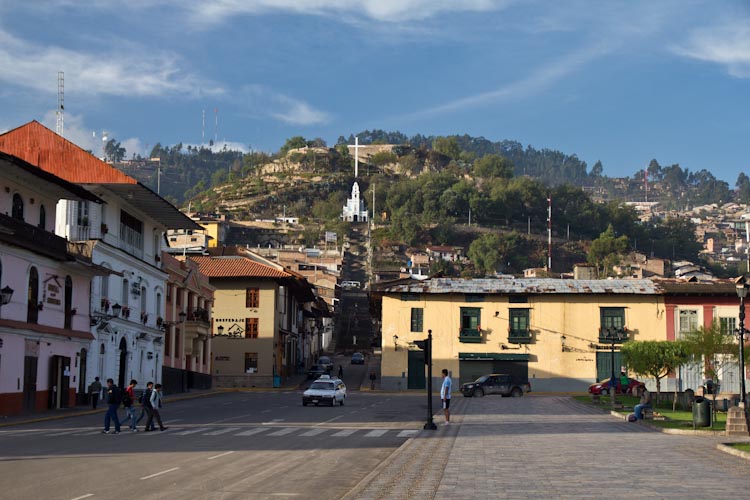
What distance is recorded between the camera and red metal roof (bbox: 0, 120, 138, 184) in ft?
161

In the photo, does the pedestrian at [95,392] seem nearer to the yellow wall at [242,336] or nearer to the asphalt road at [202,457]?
the asphalt road at [202,457]

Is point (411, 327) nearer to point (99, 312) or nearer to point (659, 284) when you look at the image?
point (659, 284)

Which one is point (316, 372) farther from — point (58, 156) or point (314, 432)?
point (314, 432)

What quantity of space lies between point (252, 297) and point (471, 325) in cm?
1788

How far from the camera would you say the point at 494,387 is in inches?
2443

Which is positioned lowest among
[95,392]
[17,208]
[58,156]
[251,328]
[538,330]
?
[95,392]

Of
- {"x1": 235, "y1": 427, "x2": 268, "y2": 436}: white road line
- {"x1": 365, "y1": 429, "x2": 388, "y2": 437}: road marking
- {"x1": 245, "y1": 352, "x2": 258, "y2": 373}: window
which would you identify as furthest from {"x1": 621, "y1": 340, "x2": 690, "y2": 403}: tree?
{"x1": 245, "y1": 352, "x2": 258, "y2": 373}: window

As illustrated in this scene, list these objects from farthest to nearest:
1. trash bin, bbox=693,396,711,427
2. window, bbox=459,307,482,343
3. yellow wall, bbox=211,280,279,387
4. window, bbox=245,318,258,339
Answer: window, bbox=245,318,258,339 < yellow wall, bbox=211,280,279,387 < window, bbox=459,307,482,343 < trash bin, bbox=693,396,711,427

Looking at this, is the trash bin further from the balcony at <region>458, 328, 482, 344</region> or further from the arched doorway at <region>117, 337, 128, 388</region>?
the balcony at <region>458, 328, 482, 344</region>

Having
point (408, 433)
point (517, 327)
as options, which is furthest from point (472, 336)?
point (408, 433)

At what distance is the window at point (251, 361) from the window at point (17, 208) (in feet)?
127

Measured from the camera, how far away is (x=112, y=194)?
51312mm

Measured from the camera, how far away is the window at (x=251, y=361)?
77.1m

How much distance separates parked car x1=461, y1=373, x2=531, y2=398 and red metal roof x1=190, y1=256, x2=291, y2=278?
20.2m
